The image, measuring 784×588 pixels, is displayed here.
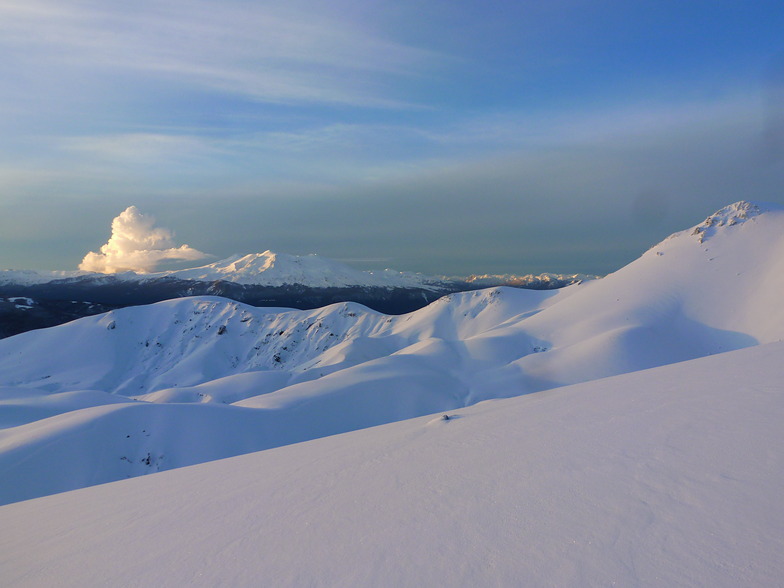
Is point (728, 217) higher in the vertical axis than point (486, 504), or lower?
higher

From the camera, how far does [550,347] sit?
63.4m

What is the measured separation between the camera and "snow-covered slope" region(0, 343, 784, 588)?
368 cm

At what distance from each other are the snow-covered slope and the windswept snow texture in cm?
2215

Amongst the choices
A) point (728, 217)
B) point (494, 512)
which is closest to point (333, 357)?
point (728, 217)

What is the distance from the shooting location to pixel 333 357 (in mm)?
85750

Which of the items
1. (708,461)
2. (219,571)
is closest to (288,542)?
(219,571)

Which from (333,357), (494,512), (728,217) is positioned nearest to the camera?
(494,512)

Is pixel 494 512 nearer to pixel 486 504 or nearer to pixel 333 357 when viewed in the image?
pixel 486 504

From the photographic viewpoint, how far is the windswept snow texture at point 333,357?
2941cm

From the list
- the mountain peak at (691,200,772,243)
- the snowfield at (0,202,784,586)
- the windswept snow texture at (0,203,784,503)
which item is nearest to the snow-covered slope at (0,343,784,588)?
the snowfield at (0,202,784,586)

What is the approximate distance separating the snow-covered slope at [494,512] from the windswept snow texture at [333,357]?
72.7 ft

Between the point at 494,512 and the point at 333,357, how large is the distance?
270 feet

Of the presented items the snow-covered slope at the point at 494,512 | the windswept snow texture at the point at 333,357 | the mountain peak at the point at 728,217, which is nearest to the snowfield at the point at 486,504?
the snow-covered slope at the point at 494,512

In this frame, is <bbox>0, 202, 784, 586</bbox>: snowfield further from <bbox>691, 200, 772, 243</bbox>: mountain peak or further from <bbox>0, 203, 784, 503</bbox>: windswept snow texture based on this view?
<bbox>691, 200, 772, 243</bbox>: mountain peak
